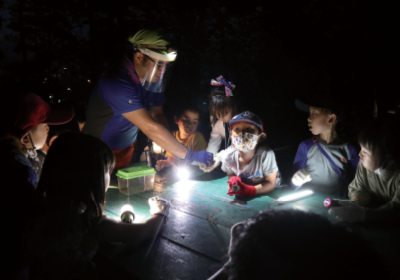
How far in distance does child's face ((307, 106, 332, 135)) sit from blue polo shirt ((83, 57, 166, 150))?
2.14 meters

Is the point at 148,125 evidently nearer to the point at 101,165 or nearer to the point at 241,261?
the point at 101,165

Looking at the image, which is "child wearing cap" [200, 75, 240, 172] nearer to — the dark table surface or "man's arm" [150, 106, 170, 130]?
"man's arm" [150, 106, 170, 130]

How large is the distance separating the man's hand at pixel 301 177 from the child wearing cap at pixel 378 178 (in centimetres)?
49

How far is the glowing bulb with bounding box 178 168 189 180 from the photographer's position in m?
3.37

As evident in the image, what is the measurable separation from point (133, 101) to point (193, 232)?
182 cm

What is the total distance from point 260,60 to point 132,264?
239 inches

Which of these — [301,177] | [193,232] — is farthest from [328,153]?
[193,232]

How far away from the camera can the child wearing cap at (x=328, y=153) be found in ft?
10.2

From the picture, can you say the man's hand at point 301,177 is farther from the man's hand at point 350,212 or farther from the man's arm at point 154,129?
the man's arm at point 154,129

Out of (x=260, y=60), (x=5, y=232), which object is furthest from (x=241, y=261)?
(x=260, y=60)

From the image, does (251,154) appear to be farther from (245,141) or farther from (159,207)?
(159,207)

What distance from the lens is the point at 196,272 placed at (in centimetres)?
142

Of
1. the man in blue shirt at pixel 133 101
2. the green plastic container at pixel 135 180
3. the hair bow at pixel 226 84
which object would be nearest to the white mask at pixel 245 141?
the man in blue shirt at pixel 133 101

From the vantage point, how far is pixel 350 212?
2014 mm
